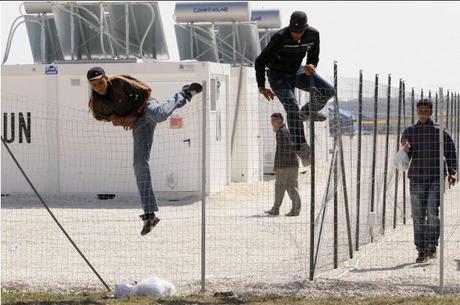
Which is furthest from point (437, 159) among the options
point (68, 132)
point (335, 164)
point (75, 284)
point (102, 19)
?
point (102, 19)

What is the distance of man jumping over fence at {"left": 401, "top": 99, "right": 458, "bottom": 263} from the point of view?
11.8 metres

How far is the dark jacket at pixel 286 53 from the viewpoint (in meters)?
10.7

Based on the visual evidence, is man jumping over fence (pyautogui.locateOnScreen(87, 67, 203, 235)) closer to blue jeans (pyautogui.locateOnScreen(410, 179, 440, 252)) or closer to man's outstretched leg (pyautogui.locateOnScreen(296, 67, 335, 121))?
man's outstretched leg (pyautogui.locateOnScreen(296, 67, 335, 121))

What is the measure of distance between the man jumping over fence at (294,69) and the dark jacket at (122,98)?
4.49ft

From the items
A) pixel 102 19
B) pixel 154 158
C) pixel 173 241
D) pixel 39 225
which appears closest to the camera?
pixel 173 241

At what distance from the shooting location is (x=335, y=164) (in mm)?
11227

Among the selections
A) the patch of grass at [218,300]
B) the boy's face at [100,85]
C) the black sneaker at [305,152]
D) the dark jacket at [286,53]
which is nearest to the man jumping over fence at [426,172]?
the black sneaker at [305,152]

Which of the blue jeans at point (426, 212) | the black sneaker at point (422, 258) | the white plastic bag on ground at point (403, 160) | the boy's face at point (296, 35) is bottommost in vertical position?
the black sneaker at point (422, 258)

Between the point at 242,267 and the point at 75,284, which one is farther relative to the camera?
the point at 242,267

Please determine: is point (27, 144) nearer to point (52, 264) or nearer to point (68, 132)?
point (68, 132)

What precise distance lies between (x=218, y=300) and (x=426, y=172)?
314 cm

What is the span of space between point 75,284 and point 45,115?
34.3 ft

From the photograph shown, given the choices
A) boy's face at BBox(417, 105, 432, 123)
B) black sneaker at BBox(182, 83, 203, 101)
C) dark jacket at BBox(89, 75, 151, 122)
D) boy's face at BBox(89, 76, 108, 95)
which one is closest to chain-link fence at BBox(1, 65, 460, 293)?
boy's face at BBox(417, 105, 432, 123)

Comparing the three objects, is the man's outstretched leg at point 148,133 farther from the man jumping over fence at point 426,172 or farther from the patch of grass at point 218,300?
the man jumping over fence at point 426,172
